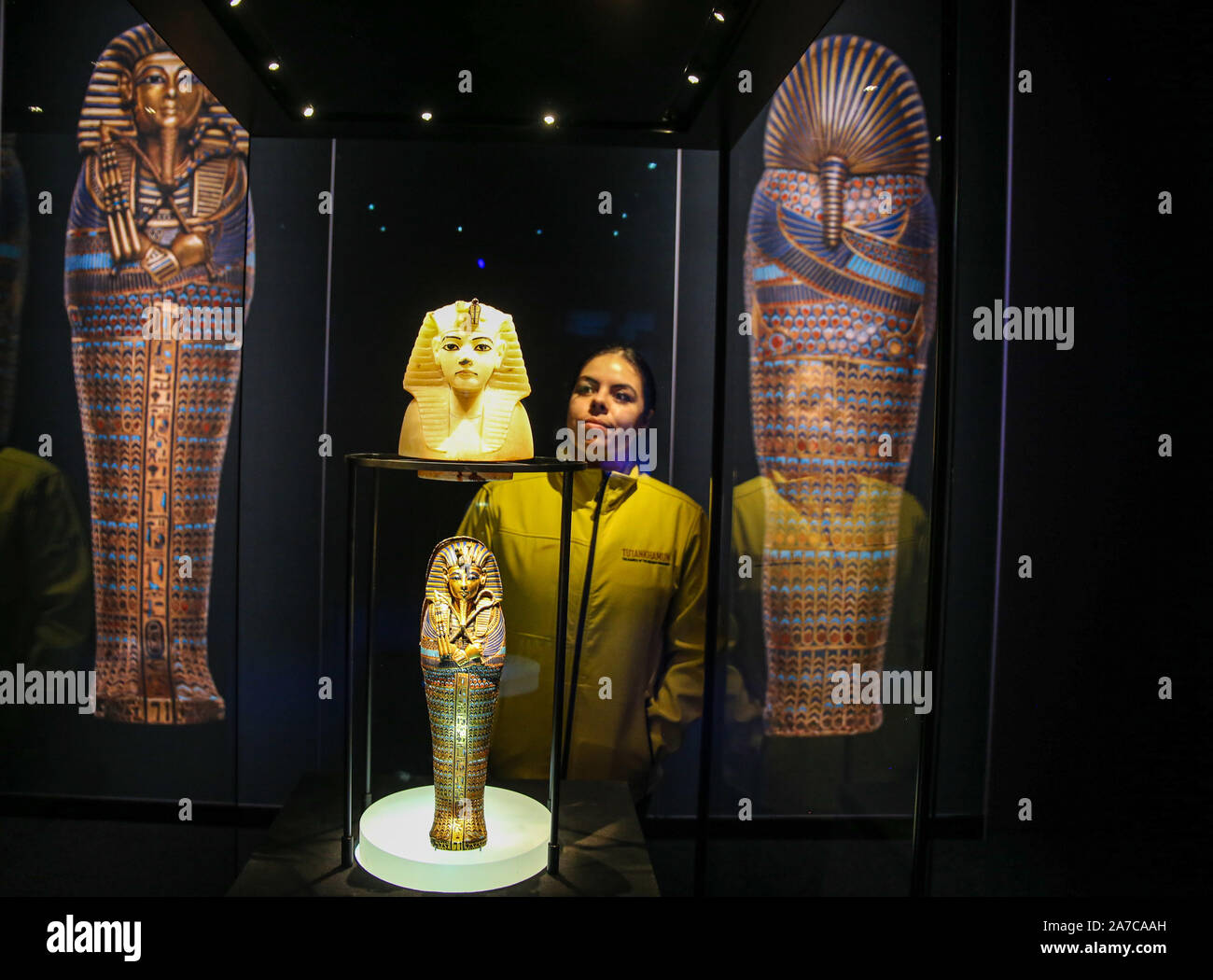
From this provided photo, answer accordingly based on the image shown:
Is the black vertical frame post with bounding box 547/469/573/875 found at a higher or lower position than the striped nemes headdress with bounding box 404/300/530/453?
lower

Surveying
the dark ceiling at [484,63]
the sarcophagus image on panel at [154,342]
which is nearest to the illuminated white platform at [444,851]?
the sarcophagus image on panel at [154,342]

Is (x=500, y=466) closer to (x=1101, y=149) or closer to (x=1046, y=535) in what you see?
(x=1046, y=535)

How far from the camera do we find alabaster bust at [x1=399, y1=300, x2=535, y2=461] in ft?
6.57

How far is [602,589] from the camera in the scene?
248 cm

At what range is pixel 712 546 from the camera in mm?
2498

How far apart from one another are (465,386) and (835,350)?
0.99m

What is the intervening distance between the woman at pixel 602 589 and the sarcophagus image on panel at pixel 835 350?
280 millimetres

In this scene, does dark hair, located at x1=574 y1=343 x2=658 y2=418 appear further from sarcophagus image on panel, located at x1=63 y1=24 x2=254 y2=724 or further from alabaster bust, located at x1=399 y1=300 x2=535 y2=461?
sarcophagus image on panel, located at x1=63 y1=24 x2=254 y2=724

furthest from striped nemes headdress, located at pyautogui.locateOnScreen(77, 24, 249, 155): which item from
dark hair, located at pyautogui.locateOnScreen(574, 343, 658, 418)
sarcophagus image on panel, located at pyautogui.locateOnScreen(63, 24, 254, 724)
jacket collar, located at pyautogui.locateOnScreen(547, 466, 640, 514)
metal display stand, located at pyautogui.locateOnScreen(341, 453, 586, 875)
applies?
jacket collar, located at pyautogui.locateOnScreen(547, 466, 640, 514)

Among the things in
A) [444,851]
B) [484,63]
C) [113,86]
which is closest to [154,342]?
[113,86]

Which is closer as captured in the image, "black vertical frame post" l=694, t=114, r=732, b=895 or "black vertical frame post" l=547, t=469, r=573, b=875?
"black vertical frame post" l=547, t=469, r=573, b=875

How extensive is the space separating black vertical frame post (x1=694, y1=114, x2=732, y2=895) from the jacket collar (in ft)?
0.78
